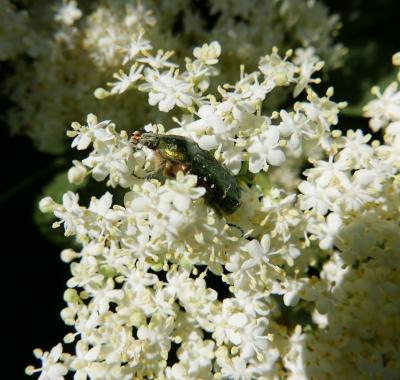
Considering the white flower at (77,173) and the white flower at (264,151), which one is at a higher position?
the white flower at (264,151)

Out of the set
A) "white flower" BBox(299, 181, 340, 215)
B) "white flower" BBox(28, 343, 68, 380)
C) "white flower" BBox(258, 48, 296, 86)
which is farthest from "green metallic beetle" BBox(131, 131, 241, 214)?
"white flower" BBox(28, 343, 68, 380)

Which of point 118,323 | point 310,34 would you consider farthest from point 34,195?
point 310,34

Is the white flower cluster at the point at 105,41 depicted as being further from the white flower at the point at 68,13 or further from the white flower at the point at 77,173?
the white flower at the point at 77,173

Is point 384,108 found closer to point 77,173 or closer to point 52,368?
point 77,173

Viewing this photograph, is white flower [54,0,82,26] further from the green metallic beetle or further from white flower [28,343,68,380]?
white flower [28,343,68,380]

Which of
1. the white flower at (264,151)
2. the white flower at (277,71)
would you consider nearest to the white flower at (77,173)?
the white flower at (264,151)

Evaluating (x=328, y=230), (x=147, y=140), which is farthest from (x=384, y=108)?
(x=147, y=140)
